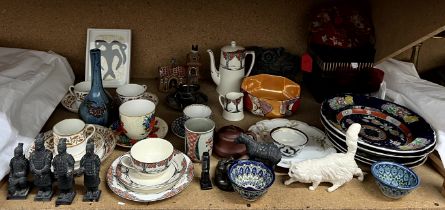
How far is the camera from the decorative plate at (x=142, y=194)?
2.39ft

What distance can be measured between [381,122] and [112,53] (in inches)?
28.9

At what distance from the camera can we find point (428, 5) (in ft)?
2.94

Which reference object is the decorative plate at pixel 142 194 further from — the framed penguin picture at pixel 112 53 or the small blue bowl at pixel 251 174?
the framed penguin picture at pixel 112 53

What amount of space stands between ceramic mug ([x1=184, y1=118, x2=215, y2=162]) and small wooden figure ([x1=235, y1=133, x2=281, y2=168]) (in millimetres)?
77

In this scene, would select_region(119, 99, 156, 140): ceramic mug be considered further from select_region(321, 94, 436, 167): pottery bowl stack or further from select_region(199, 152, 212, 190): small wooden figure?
select_region(321, 94, 436, 167): pottery bowl stack

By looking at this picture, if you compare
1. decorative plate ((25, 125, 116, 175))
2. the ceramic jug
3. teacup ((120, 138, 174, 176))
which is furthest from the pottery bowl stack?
decorative plate ((25, 125, 116, 175))

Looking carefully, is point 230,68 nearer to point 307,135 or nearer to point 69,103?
point 307,135

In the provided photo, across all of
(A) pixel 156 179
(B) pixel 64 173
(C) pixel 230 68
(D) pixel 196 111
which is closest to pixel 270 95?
(C) pixel 230 68

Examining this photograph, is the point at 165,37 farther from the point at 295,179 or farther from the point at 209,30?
the point at 295,179

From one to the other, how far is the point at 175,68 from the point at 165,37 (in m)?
0.11

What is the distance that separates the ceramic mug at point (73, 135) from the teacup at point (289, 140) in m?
0.40

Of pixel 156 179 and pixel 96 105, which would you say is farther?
pixel 96 105

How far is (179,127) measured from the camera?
96 centimetres

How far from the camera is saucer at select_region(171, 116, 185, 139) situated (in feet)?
3.07
